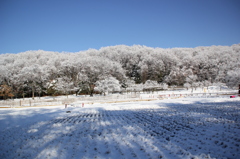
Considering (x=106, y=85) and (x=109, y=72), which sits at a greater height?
(x=109, y=72)

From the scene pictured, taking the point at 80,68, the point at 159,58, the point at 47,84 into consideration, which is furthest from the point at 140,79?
the point at 47,84

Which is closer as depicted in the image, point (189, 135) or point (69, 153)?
point (69, 153)

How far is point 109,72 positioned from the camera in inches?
2079

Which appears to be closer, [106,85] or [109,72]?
[106,85]

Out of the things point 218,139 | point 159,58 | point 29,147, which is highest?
point 159,58

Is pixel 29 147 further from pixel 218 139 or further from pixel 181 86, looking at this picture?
pixel 181 86

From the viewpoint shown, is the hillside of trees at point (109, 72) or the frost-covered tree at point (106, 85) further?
the hillside of trees at point (109, 72)

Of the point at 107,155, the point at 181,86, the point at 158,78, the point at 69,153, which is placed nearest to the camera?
the point at 107,155

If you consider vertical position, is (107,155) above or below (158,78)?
below

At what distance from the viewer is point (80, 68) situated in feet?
168

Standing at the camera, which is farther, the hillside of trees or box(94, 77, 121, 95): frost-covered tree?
the hillside of trees

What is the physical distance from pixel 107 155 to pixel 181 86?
6327 centimetres

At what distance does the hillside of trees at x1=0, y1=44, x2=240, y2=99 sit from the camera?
1871 inches

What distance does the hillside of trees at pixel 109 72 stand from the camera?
4753cm
